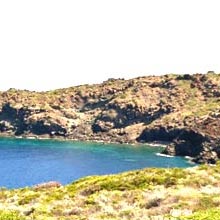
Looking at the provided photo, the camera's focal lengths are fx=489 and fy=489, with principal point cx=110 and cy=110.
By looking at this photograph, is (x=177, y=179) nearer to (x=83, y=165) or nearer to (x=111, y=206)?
(x=111, y=206)

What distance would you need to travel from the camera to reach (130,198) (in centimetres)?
2772

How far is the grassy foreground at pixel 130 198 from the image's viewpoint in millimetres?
23000

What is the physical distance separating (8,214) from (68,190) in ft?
50.4

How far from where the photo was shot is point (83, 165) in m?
192

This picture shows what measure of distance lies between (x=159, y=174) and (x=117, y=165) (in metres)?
155

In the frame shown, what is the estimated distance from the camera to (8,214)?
18125mm

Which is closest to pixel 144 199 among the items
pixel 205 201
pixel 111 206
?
pixel 111 206

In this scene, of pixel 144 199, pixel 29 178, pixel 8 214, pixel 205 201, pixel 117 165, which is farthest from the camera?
pixel 117 165

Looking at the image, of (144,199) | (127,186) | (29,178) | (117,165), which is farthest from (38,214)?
(117,165)

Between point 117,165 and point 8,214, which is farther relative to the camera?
point 117,165

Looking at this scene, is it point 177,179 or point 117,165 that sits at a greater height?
point 177,179

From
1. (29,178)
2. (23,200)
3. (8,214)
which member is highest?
(8,214)

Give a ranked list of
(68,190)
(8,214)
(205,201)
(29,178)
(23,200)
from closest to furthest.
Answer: (8,214) < (205,201) < (23,200) < (68,190) < (29,178)

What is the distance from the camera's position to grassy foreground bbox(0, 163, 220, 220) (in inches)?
906
